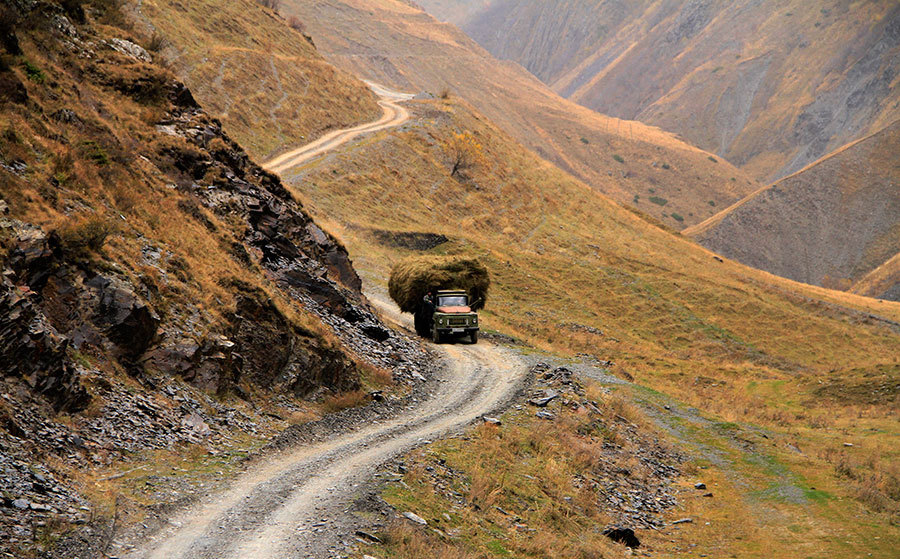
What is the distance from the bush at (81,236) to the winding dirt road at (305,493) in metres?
6.03

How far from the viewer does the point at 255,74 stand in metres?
76.9

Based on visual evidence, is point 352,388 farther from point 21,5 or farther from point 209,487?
point 21,5

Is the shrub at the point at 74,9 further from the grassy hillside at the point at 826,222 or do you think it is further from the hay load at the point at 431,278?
the grassy hillside at the point at 826,222

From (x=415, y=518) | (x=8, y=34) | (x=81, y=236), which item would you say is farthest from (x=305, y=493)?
(x=8, y=34)

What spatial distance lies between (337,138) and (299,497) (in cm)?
6709

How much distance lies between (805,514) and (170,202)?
19.6m

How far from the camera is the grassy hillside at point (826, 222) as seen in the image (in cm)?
12419

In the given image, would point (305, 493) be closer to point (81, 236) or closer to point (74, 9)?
point (81, 236)

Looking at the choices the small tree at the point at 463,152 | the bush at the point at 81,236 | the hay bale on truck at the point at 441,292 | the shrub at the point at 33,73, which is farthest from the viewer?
the small tree at the point at 463,152

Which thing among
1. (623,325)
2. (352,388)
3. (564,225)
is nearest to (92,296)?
(352,388)

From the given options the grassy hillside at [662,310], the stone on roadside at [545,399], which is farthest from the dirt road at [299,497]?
the grassy hillside at [662,310]

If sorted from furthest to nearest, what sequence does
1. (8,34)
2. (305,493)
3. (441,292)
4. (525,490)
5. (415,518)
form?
(441,292), (8,34), (525,490), (305,493), (415,518)

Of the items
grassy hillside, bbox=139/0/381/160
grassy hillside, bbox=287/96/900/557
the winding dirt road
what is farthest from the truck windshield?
grassy hillside, bbox=139/0/381/160

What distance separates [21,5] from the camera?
20578 mm
